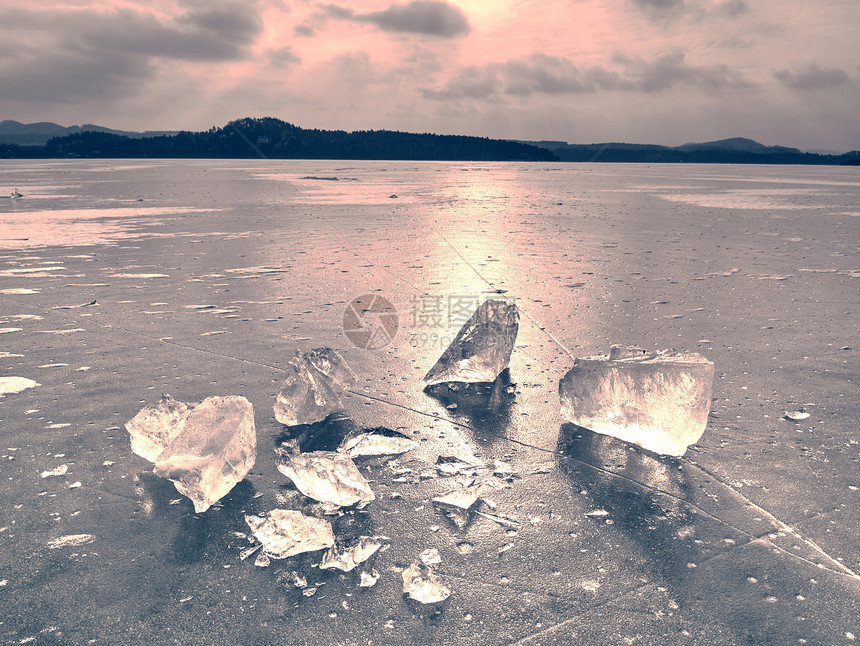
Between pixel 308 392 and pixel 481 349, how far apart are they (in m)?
1.11

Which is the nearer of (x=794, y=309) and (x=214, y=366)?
(x=214, y=366)

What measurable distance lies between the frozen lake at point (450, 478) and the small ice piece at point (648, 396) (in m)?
0.09

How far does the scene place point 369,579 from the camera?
5.98 ft

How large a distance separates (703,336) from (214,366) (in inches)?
141

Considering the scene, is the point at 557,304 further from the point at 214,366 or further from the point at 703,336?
A: the point at 214,366

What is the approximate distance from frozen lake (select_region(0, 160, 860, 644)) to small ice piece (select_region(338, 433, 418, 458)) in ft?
0.26

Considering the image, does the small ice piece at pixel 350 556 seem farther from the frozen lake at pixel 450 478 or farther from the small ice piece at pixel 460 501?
A: the small ice piece at pixel 460 501

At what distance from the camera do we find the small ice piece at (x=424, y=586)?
1.75 metres

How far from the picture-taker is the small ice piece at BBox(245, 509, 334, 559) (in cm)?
196

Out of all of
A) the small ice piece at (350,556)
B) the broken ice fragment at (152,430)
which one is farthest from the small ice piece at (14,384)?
the small ice piece at (350,556)

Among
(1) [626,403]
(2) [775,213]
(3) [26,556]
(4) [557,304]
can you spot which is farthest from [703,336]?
(2) [775,213]

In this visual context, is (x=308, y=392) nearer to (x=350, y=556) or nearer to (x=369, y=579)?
(x=350, y=556)

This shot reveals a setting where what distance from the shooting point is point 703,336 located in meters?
4.34

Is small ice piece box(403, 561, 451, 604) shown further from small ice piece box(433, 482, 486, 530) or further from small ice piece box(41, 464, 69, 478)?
small ice piece box(41, 464, 69, 478)
